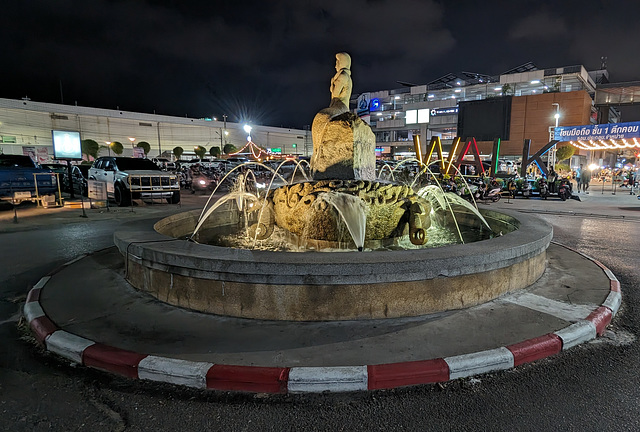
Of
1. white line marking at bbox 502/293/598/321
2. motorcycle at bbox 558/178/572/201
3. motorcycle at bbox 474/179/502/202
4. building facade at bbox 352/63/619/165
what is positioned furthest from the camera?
building facade at bbox 352/63/619/165

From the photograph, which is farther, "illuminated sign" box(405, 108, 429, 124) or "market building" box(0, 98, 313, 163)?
"illuminated sign" box(405, 108, 429, 124)

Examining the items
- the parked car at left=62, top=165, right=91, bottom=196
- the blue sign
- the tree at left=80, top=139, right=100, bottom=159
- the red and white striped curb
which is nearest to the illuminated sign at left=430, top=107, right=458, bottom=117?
the blue sign

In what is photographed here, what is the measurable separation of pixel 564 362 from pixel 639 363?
0.69 m

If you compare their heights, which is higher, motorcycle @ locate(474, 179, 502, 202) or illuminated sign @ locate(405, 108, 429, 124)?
illuminated sign @ locate(405, 108, 429, 124)

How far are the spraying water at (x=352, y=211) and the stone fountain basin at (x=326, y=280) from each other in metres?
1.71

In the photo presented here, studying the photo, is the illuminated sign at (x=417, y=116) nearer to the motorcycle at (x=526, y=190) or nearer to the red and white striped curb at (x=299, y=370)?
the motorcycle at (x=526, y=190)

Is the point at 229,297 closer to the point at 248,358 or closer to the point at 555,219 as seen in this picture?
the point at 248,358

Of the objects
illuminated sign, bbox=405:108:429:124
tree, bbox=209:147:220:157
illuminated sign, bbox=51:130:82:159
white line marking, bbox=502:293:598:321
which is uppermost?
illuminated sign, bbox=405:108:429:124

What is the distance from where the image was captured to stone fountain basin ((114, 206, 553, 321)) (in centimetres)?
381

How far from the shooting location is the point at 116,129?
66.7 m

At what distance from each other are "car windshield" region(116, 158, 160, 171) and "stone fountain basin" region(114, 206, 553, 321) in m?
13.4

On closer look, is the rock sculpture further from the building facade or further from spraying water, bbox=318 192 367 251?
the building facade

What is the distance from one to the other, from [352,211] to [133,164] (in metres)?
14.1

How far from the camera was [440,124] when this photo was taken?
73.5 m
